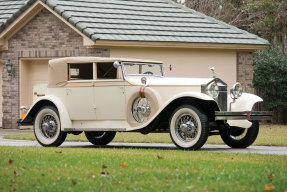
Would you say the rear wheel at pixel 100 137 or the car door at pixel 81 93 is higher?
the car door at pixel 81 93

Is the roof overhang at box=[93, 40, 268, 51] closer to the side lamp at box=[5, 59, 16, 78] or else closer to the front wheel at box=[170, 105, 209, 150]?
the side lamp at box=[5, 59, 16, 78]

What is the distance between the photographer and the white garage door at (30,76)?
22547 mm

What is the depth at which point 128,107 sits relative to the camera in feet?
43.1

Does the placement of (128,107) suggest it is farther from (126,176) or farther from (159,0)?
(159,0)

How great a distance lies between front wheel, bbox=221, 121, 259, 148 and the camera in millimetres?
13656

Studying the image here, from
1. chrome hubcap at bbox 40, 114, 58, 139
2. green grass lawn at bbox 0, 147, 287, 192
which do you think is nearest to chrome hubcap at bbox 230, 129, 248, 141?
green grass lawn at bbox 0, 147, 287, 192

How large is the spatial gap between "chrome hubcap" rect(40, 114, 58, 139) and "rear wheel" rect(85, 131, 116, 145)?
3.83 ft

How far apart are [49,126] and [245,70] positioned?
1094cm

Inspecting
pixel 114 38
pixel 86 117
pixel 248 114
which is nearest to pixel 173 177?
pixel 248 114

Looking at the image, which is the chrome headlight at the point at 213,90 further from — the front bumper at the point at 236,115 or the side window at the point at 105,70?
the side window at the point at 105,70

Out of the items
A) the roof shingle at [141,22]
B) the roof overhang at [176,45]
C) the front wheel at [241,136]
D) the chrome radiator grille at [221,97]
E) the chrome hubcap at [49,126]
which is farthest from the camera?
the roof shingle at [141,22]

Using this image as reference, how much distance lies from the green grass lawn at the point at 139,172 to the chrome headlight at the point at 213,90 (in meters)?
1.80

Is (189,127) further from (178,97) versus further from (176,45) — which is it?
(176,45)

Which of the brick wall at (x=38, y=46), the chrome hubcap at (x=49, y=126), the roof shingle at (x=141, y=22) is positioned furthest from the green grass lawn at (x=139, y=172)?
the brick wall at (x=38, y=46)
